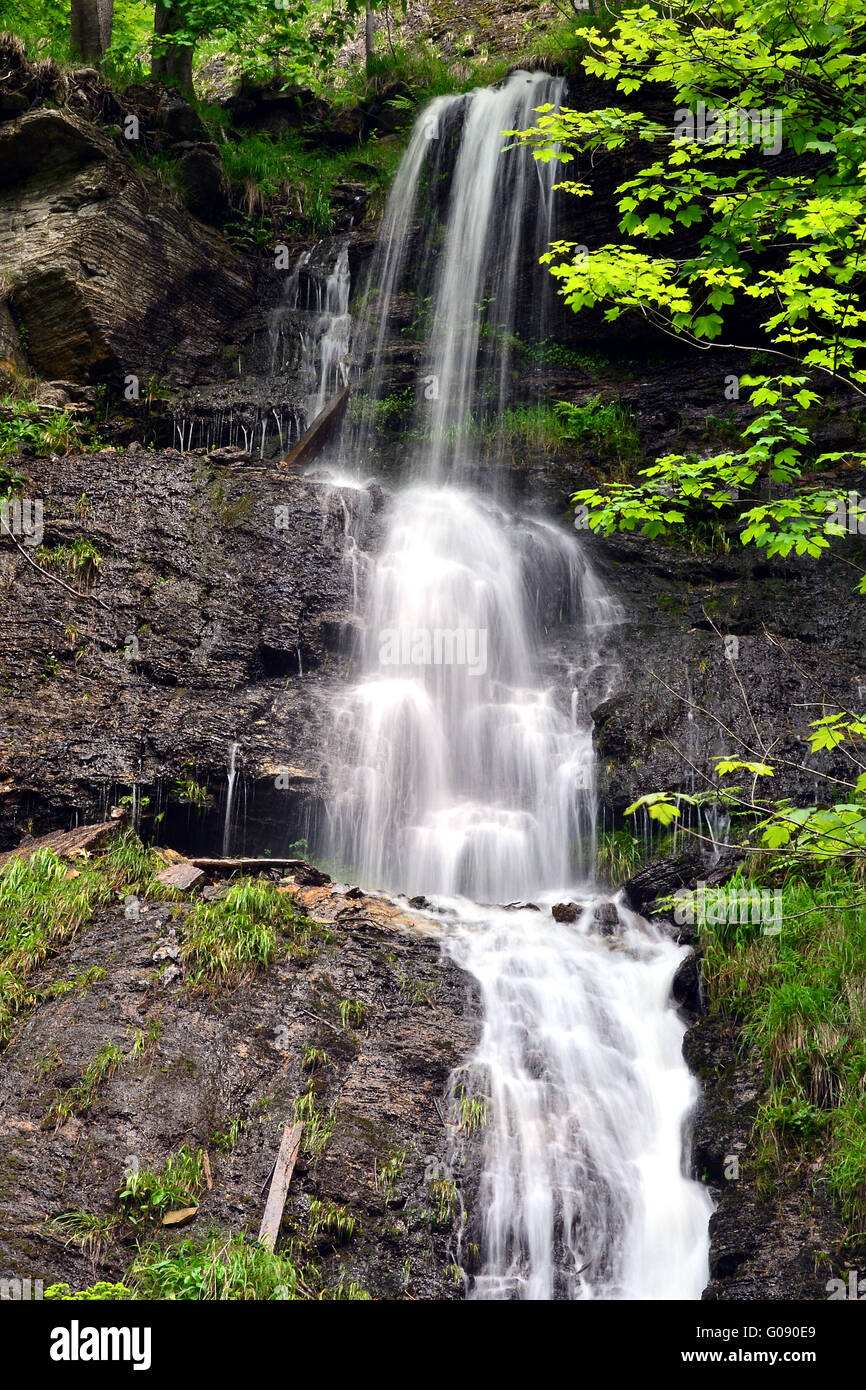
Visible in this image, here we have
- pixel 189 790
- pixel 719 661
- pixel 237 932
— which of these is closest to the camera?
pixel 237 932

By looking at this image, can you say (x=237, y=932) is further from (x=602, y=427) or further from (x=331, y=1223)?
(x=602, y=427)

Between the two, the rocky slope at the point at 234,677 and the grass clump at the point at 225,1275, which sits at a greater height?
the rocky slope at the point at 234,677

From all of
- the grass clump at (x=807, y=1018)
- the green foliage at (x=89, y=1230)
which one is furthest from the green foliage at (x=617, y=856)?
the green foliage at (x=89, y=1230)

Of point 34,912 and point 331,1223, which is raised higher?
point 34,912

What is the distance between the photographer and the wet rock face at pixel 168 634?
841cm

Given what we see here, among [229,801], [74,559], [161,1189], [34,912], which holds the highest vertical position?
[74,559]

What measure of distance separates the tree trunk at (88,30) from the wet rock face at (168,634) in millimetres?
7803

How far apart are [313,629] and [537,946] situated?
402cm

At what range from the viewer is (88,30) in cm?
1448

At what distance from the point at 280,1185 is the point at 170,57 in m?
15.6

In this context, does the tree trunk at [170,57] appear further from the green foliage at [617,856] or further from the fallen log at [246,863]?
the green foliage at [617,856]

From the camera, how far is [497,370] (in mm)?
14078

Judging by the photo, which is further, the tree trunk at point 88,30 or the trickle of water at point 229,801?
the tree trunk at point 88,30

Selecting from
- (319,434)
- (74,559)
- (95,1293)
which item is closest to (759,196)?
(74,559)
